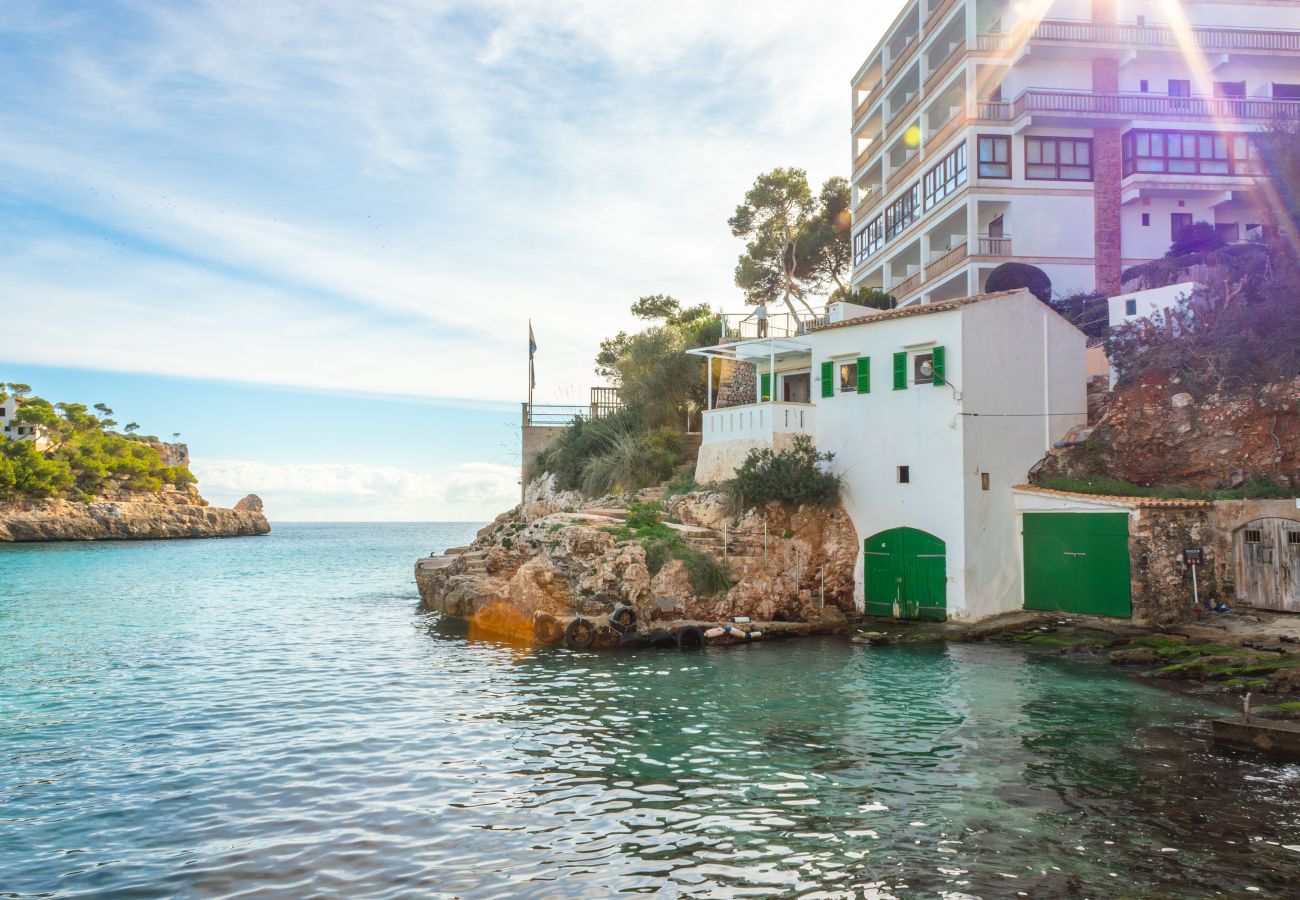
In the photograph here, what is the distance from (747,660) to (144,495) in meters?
102

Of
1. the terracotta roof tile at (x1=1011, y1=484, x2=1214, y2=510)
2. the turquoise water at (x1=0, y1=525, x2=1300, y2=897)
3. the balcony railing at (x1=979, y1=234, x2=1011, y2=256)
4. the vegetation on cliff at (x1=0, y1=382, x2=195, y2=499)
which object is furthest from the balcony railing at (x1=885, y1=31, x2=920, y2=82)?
the vegetation on cliff at (x1=0, y1=382, x2=195, y2=499)

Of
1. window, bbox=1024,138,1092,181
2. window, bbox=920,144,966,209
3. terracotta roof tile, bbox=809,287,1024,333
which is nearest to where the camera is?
terracotta roof tile, bbox=809,287,1024,333

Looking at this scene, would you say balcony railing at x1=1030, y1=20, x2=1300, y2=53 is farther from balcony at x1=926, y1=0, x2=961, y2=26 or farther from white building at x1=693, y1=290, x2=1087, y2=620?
white building at x1=693, y1=290, x2=1087, y2=620

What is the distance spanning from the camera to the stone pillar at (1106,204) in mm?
37844

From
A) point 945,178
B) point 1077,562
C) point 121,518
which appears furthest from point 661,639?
point 121,518

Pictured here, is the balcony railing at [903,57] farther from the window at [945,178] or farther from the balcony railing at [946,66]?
the window at [945,178]

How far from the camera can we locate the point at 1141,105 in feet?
125

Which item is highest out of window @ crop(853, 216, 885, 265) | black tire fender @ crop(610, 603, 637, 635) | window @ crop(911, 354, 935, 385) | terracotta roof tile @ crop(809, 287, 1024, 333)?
window @ crop(853, 216, 885, 265)

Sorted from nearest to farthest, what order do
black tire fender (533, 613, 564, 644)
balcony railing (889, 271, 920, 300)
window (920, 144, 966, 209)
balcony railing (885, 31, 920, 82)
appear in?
black tire fender (533, 613, 564, 644)
window (920, 144, 966, 209)
balcony railing (889, 271, 920, 300)
balcony railing (885, 31, 920, 82)

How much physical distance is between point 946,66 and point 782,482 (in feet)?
82.1

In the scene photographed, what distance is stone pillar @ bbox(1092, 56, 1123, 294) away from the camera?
3784cm

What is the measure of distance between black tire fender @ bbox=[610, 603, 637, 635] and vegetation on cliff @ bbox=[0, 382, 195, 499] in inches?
3344

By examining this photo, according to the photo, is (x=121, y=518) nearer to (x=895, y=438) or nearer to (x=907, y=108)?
(x=907, y=108)

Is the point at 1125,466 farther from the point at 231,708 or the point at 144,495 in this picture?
the point at 144,495
